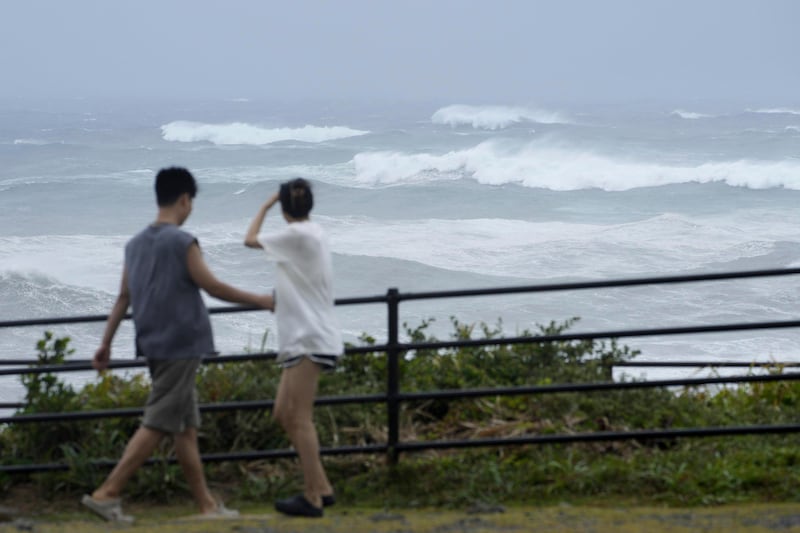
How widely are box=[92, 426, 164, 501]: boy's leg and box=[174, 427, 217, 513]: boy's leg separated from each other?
0.10m

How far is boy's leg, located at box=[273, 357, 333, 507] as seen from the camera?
452 centimetres

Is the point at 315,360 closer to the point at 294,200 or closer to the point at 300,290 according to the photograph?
the point at 300,290

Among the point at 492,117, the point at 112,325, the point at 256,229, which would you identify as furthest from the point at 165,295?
the point at 492,117

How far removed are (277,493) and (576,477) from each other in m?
1.39

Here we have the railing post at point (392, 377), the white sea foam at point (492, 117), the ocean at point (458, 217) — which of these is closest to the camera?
the railing post at point (392, 377)

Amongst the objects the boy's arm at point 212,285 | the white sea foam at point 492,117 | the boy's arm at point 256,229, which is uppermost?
the white sea foam at point 492,117

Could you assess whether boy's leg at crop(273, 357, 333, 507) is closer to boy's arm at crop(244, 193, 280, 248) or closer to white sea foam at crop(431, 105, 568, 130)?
boy's arm at crop(244, 193, 280, 248)

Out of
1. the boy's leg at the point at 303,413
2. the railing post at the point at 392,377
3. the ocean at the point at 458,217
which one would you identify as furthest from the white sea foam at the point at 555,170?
the boy's leg at the point at 303,413

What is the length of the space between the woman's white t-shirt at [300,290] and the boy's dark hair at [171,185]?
41 cm

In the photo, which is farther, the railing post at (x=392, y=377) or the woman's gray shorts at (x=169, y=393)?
the railing post at (x=392, y=377)

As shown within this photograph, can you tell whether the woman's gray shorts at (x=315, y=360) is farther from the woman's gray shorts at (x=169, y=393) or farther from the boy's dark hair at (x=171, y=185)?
the boy's dark hair at (x=171, y=185)

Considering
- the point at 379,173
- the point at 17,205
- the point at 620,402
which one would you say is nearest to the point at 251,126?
the point at 379,173

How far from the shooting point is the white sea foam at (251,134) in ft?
228

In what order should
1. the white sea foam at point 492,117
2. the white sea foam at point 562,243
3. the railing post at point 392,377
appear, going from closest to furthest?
the railing post at point 392,377 → the white sea foam at point 562,243 → the white sea foam at point 492,117
